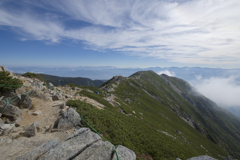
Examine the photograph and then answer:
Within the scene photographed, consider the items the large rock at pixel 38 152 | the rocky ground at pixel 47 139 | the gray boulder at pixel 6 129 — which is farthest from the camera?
the gray boulder at pixel 6 129

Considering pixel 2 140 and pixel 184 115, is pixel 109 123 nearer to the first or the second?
pixel 2 140

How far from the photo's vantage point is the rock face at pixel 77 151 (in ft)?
22.1

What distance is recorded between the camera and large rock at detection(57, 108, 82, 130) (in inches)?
498

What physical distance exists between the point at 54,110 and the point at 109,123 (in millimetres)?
9205

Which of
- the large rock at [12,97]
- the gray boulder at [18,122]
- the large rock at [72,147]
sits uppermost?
the large rock at [12,97]

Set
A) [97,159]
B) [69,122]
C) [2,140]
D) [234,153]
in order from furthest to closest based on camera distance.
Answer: [234,153]
[69,122]
[2,140]
[97,159]

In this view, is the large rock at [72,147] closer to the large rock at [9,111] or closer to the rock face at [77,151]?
the rock face at [77,151]

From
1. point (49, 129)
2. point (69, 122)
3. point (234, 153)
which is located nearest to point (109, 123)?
point (69, 122)

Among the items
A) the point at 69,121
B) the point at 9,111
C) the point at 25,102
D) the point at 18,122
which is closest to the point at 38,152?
the point at 69,121

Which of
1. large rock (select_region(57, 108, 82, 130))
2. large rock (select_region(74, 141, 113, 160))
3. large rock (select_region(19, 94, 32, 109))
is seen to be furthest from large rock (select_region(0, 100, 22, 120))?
large rock (select_region(74, 141, 113, 160))

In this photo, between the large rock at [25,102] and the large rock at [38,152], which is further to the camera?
the large rock at [25,102]

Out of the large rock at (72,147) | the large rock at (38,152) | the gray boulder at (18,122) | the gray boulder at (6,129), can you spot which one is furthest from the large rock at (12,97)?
the large rock at (72,147)

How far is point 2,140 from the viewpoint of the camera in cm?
902

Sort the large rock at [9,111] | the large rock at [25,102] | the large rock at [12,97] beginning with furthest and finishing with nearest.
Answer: the large rock at [25,102] → the large rock at [12,97] → the large rock at [9,111]
